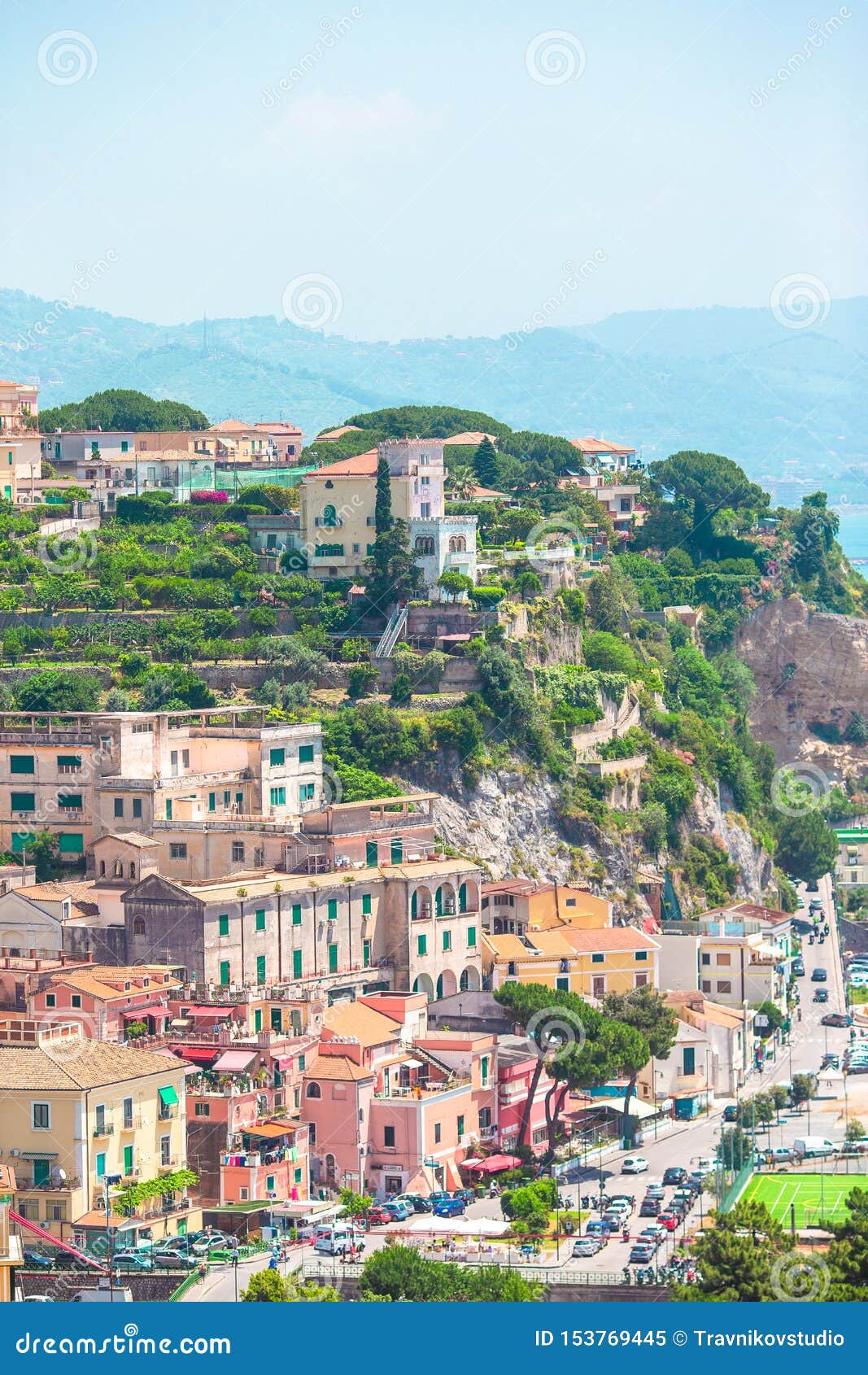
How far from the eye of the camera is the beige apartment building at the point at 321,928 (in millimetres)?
55125

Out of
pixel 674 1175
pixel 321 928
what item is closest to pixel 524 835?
pixel 321 928

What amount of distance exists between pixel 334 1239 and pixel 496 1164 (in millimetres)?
6976

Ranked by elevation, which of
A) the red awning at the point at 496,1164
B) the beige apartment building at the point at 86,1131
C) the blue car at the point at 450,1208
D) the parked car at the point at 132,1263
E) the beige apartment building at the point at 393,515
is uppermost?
the beige apartment building at the point at 393,515

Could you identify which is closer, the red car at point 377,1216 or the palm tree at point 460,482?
the red car at point 377,1216

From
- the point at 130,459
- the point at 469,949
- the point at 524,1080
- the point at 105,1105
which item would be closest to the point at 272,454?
the point at 130,459

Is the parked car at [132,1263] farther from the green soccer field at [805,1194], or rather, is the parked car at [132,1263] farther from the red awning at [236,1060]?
the green soccer field at [805,1194]

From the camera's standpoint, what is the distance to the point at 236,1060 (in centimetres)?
5122

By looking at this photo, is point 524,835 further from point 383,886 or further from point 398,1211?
point 398,1211

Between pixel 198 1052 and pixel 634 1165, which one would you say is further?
pixel 634 1165

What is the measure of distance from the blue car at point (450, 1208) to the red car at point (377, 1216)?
0.89 m

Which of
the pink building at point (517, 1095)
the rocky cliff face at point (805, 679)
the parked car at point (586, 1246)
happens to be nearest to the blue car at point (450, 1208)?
the parked car at point (586, 1246)

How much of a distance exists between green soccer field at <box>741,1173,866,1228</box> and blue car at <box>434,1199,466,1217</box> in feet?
15.5

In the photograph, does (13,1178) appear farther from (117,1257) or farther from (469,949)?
(469,949)

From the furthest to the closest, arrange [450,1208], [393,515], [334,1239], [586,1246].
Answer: [393,515] < [450,1208] < [586,1246] < [334,1239]
